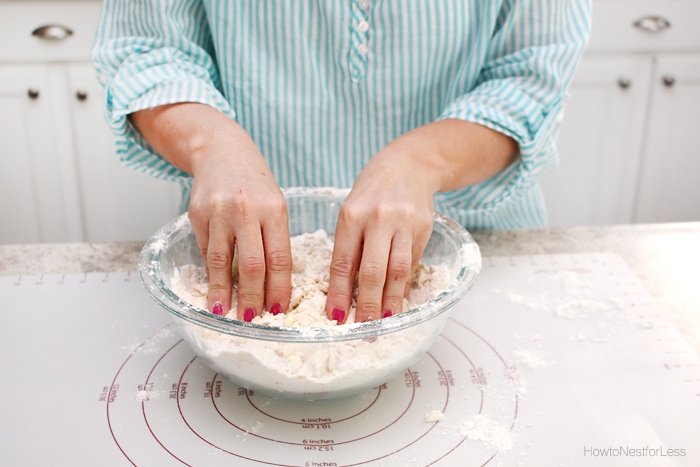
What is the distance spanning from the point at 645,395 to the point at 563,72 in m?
0.48

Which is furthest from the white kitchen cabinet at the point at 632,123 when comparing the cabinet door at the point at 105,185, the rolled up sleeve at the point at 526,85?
the cabinet door at the point at 105,185

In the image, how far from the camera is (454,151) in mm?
853

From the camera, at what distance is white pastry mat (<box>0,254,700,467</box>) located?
60 centimetres

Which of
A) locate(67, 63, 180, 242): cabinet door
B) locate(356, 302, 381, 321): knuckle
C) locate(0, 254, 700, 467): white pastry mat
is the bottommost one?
locate(67, 63, 180, 242): cabinet door

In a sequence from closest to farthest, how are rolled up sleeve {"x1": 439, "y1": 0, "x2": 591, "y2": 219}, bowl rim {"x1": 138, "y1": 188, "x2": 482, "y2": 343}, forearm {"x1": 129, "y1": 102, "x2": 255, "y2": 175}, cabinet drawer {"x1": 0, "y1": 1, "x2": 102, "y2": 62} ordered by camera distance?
bowl rim {"x1": 138, "y1": 188, "x2": 482, "y2": 343}
forearm {"x1": 129, "y1": 102, "x2": 255, "y2": 175}
rolled up sleeve {"x1": 439, "y1": 0, "x2": 591, "y2": 219}
cabinet drawer {"x1": 0, "y1": 1, "x2": 102, "y2": 62}

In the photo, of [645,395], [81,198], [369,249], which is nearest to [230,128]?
[369,249]

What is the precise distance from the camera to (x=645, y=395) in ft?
2.23

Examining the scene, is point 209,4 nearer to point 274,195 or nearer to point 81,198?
point 274,195

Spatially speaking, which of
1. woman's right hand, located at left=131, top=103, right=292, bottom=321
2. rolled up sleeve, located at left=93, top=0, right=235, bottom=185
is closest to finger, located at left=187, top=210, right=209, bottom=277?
woman's right hand, located at left=131, top=103, right=292, bottom=321

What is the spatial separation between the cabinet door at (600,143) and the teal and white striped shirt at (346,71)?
920 mm

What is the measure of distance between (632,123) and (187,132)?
1.47 m

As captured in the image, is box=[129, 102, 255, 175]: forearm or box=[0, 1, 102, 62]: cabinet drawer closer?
box=[129, 102, 255, 175]: forearm

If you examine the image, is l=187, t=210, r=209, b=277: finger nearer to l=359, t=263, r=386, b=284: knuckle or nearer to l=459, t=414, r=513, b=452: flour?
l=359, t=263, r=386, b=284: knuckle

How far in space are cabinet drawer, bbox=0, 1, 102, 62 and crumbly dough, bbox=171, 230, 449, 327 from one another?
1141 millimetres
